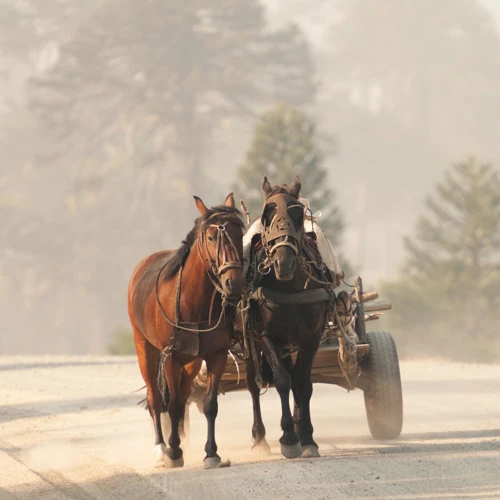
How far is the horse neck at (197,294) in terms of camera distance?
883 centimetres

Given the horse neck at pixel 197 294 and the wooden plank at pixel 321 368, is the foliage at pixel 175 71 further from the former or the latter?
the horse neck at pixel 197 294

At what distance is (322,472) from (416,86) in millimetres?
93114

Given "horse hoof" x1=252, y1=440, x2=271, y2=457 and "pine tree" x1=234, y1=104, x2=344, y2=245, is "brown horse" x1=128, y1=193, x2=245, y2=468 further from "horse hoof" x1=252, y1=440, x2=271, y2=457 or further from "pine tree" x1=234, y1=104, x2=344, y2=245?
"pine tree" x1=234, y1=104, x2=344, y2=245

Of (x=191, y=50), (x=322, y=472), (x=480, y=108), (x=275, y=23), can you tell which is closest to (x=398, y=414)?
(x=322, y=472)

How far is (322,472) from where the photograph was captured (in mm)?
8438

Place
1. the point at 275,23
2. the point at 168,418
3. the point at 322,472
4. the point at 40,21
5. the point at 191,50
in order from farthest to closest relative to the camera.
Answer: the point at 275,23 < the point at 40,21 < the point at 191,50 < the point at 168,418 < the point at 322,472

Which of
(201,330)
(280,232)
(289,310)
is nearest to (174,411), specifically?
(201,330)

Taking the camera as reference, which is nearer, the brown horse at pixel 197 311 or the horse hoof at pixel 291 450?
the brown horse at pixel 197 311

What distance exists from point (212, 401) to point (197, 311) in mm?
719

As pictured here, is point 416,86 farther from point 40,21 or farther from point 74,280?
point 74,280

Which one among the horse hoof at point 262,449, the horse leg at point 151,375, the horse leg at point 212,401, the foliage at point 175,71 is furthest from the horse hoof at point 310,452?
the foliage at point 175,71

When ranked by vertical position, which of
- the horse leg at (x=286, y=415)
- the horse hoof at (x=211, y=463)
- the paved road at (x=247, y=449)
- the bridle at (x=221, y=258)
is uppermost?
the bridle at (x=221, y=258)

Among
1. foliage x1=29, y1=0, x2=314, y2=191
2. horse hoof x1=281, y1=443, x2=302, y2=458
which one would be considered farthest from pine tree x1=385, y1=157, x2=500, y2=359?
horse hoof x1=281, y1=443, x2=302, y2=458

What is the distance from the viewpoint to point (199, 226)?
8805mm
